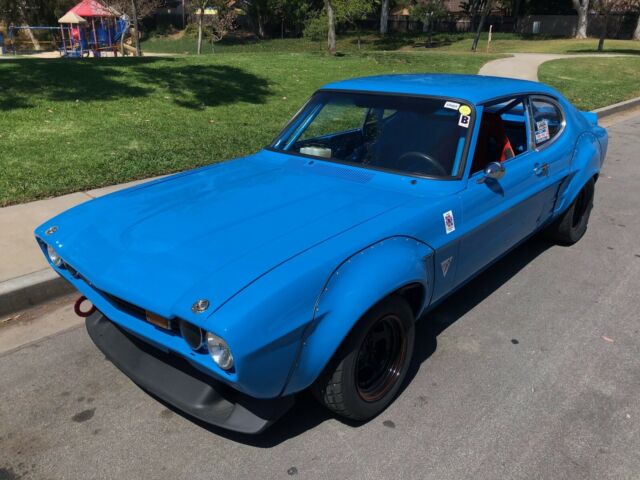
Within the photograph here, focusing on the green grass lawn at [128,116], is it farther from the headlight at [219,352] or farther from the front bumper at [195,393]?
the headlight at [219,352]

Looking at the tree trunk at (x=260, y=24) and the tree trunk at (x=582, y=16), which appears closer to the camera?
the tree trunk at (x=582, y=16)

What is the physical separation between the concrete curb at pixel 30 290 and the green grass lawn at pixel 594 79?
1117cm

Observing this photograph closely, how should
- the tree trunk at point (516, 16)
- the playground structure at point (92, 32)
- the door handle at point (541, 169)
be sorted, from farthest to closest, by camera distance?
the tree trunk at point (516, 16) < the playground structure at point (92, 32) < the door handle at point (541, 169)

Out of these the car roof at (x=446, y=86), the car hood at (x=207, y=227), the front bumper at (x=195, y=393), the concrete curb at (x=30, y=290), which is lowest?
the concrete curb at (x=30, y=290)

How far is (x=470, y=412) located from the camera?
9.21ft

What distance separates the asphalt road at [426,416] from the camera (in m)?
2.45


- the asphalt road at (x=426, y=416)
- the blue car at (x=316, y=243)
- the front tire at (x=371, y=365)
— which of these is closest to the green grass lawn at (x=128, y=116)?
the asphalt road at (x=426, y=416)

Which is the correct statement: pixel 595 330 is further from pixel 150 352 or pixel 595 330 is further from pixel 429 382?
pixel 150 352

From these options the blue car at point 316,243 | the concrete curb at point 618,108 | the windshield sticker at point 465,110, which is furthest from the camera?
the concrete curb at point 618,108

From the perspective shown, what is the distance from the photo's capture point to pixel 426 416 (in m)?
2.77

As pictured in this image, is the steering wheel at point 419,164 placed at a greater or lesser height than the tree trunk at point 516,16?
lesser

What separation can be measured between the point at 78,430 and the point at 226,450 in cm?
78

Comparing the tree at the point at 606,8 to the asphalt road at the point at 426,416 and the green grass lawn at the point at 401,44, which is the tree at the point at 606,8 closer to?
the green grass lawn at the point at 401,44

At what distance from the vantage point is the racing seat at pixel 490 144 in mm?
3430
